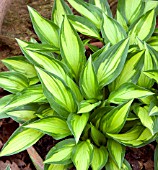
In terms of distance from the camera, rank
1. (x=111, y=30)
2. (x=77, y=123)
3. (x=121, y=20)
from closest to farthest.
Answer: (x=77, y=123) < (x=111, y=30) < (x=121, y=20)

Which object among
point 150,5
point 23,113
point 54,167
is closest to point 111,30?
point 150,5

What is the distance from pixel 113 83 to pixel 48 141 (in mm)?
393

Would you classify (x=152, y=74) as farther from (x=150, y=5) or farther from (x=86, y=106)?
(x=150, y=5)

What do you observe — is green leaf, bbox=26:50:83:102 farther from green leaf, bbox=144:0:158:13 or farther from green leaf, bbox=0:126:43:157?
green leaf, bbox=144:0:158:13

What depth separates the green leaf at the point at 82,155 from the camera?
133 cm

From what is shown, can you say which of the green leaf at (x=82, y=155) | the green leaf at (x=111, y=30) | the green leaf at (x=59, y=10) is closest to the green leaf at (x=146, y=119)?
the green leaf at (x=82, y=155)

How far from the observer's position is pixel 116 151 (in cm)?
142

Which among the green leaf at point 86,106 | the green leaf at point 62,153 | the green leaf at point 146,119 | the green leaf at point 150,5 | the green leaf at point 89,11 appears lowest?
the green leaf at point 62,153

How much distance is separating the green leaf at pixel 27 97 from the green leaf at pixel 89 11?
399mm

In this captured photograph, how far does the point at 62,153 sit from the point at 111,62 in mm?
389

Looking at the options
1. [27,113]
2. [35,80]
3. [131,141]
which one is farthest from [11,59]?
[131,141]

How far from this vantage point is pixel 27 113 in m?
1.54

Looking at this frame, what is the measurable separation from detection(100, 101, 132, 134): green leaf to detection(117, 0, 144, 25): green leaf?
501 millimetres

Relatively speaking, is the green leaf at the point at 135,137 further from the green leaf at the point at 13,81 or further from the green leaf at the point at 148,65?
the green leaf at the point at 13,81
